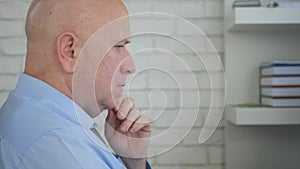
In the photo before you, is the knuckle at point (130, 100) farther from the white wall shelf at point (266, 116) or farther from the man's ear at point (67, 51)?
the white wall shelf at point (266, 116)

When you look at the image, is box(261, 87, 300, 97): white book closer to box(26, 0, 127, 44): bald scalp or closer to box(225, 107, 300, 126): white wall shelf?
box(225, 107, 300, 126): white wall shelf

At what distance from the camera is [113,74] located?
518 mm

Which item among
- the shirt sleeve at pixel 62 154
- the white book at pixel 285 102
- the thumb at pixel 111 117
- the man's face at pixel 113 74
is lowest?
the white book at pixel 285 102

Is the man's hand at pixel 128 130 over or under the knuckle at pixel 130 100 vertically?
under

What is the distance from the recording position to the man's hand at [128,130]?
577 millimetres

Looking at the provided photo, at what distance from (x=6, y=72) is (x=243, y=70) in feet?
2.91

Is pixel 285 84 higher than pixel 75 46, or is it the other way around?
pixel 75 46

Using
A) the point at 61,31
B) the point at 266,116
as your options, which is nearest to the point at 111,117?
the point at 61,31

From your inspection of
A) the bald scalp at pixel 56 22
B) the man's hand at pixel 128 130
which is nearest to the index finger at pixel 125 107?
the man's hand at pixel 128 130

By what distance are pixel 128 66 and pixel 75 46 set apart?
3.3 inches

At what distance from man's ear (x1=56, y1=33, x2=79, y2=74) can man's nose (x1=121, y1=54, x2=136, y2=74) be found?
0.25 ft

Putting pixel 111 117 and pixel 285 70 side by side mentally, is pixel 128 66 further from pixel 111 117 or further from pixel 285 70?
pixel 285 70

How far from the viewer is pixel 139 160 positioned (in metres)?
0.70

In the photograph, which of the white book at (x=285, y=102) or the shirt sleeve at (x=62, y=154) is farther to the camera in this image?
the white book at (x=285, y=102)
